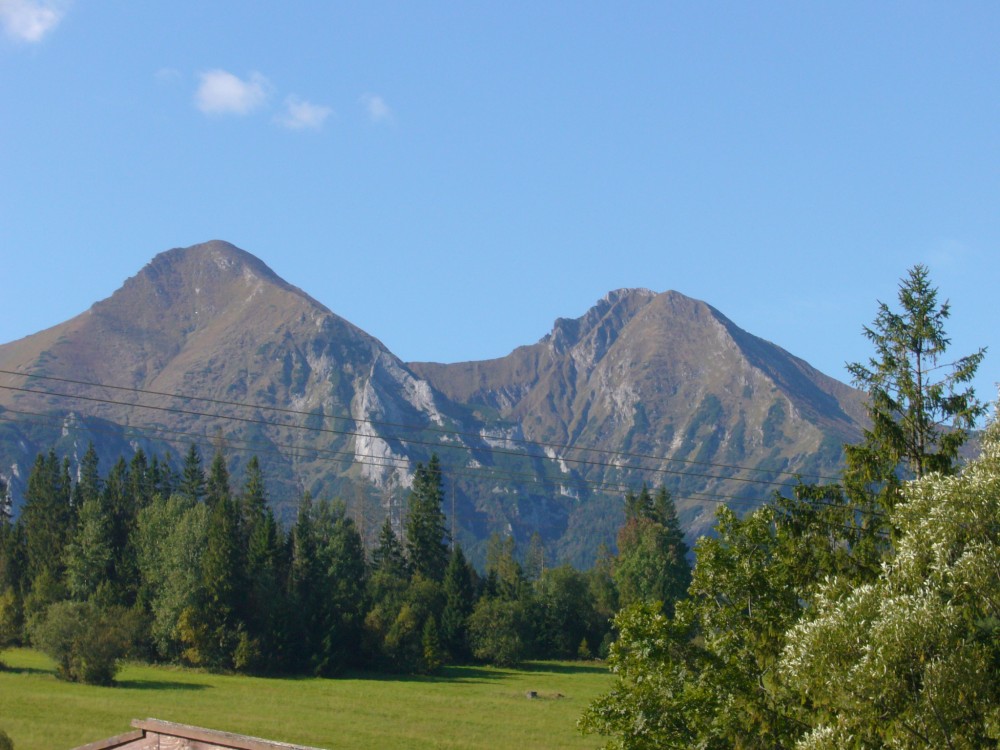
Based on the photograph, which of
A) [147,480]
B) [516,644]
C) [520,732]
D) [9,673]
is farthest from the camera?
[147,480]

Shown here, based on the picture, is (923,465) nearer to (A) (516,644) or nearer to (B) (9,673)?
(B) (9,673)

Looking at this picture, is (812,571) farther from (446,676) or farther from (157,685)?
(446,676)

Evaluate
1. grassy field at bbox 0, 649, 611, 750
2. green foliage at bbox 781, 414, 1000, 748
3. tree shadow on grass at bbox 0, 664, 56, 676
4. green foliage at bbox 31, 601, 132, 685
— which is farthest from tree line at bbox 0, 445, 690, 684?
green foliage at bbox 781, 414, 1000, 748

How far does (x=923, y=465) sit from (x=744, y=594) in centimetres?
670

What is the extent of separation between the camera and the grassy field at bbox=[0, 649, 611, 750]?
6238 centimetres

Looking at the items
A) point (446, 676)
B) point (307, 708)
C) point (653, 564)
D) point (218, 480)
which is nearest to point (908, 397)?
point (307, 708)

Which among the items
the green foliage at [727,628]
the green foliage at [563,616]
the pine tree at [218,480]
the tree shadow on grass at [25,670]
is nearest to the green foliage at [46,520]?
the pine tree at [218,480]

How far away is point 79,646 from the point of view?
8431 cm

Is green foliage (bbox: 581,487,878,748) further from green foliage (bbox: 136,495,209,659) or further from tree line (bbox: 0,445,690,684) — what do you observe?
green foliage (bbox: 136,495,209,659)

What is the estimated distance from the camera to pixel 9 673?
86.2 m

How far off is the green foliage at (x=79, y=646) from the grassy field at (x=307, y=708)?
68.8 inches

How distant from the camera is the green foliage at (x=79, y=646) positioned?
83.9m

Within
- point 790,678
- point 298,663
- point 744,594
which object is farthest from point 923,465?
point 298,663

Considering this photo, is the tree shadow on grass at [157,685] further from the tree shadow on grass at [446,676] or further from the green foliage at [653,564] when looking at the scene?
the green foliage at [653,564]
